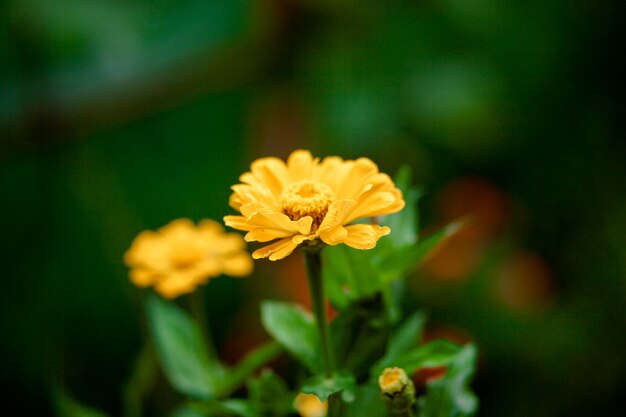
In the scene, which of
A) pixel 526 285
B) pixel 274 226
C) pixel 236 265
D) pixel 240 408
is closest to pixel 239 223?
pixel 274 226

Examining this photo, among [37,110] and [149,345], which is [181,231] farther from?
[37,110]

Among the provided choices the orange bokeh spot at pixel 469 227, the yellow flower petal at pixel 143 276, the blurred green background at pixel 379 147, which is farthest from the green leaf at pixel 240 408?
the orange bokeh spot at pixel 469 227

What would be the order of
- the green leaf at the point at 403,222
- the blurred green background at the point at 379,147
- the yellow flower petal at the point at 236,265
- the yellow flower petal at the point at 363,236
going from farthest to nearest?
the blurred green background at the point at 379,147 → the yellow flower petal at the point at 236,265 → the green leaf at the point at 403,222 → the yellow flower petal at the point at 363,236

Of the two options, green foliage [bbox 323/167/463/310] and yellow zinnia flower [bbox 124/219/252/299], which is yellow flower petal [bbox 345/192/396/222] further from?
yellow zinnia flower [bbox 124/219/252/299]

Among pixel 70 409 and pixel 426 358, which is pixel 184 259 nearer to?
pixel 70 409

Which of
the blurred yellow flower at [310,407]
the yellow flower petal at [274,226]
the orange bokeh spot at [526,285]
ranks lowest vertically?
the orange bokeh spot at [526,285]

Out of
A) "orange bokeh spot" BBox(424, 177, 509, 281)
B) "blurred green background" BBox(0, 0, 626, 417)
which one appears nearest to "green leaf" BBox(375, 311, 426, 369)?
"blurred green background" BBox(0, 0, 626, 417)

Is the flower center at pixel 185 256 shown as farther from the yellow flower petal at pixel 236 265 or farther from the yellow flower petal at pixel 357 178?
the yellow flower petal at pixel 357 178
